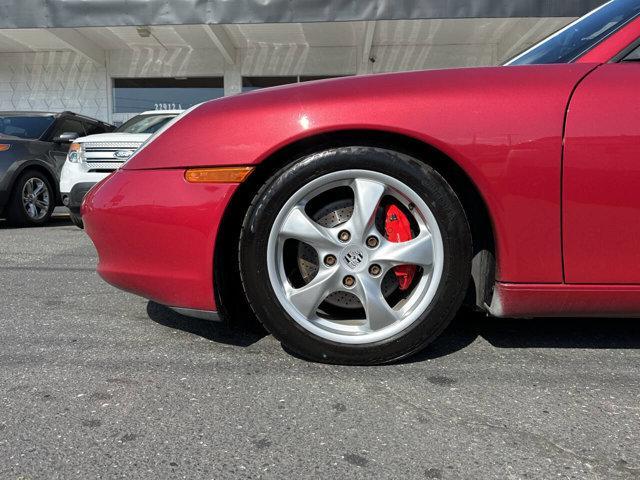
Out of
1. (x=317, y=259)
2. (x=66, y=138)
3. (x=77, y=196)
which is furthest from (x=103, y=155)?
(x=317, y=259)

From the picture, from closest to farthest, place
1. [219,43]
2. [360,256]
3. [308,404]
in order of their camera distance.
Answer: [308,404] → [360,256] → [219,43]

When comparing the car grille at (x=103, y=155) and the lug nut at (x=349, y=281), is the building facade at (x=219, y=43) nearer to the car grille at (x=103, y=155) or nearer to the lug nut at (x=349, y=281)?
the car grille at (x=103, y=155)

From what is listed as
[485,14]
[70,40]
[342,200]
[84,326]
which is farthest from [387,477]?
[70,40]

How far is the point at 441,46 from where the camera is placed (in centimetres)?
1236

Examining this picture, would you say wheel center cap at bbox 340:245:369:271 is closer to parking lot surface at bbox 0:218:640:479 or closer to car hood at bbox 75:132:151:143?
parking lot surface at bbox 0:218:640:479

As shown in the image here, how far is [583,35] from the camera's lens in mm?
2256

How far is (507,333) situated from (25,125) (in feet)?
22.7

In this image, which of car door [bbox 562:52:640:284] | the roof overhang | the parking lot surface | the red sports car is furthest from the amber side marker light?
the roof overhang

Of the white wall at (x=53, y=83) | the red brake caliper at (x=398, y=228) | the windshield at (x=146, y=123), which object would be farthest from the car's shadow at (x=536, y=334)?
the white wall at (x=53, y=83)

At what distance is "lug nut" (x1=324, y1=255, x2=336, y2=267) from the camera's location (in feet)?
6.54

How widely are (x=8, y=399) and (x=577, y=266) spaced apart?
2.03m

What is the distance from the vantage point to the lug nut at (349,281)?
199cm

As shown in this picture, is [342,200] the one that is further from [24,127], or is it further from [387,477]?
[24,127]

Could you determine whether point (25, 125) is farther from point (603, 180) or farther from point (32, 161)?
point (603, 180)
